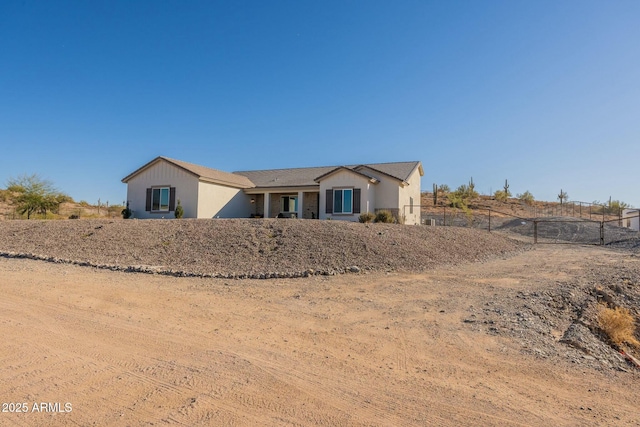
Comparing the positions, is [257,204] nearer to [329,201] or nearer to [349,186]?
[329,201]

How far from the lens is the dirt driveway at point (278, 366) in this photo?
10.6 ft

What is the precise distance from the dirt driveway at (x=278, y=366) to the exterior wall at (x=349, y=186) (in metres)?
14.5

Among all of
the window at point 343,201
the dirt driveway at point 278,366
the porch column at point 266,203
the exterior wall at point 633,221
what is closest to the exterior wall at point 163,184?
the porch column at point 266,203

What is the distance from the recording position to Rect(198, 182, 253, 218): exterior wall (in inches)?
891

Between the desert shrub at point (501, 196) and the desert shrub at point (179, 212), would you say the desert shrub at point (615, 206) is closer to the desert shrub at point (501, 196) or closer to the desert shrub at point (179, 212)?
the desert shrub at point (501, 196)

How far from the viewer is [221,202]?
79.9 ft

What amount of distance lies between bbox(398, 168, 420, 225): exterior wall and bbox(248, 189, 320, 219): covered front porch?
575cm

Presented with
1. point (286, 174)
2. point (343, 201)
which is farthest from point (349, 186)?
point (286, 174)

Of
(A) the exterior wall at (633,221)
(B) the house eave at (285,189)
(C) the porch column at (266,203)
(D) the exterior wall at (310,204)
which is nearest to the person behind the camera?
(B) the house eave at (285,189)

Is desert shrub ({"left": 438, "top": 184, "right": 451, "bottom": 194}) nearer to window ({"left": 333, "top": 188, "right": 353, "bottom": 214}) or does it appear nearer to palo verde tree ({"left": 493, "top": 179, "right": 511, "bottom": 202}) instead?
palo verde tree ({"left": 493, "top": 179, "right": 511, "bottom": 202})

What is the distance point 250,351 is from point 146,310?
290cm

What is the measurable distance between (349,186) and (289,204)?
571 centimetres

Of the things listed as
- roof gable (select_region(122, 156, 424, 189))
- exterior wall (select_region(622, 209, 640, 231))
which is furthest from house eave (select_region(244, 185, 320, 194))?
exterior wall (select_region(622, 209, 640, 231))

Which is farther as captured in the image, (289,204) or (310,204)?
(289,204)
